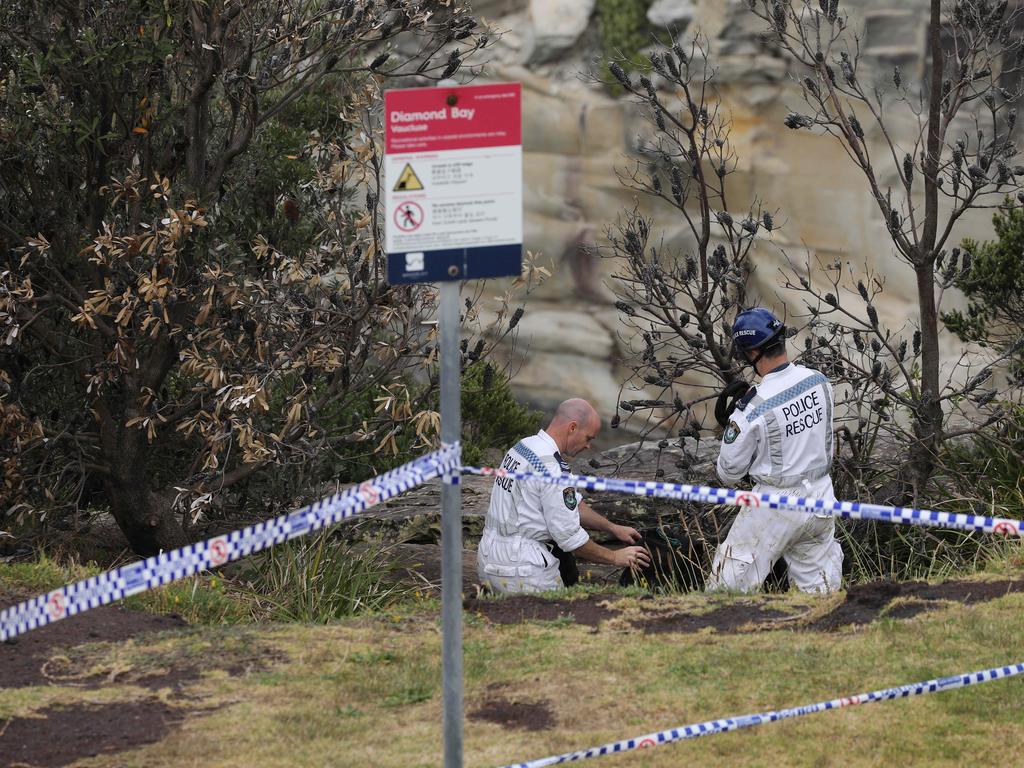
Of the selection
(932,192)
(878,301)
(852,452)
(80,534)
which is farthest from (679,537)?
(878,301)

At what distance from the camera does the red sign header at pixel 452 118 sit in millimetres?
4395

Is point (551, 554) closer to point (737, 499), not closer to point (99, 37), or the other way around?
point (737, 499)

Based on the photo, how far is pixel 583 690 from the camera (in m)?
5.38

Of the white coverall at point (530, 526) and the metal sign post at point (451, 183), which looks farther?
the white coverall at point (530, 526)

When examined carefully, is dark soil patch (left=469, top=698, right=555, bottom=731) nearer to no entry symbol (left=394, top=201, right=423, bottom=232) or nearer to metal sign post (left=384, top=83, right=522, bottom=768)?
metal sign post (left=384, top=83, right=522, bottom=768)

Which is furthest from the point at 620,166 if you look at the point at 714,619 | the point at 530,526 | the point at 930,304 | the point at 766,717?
the point at 766,717

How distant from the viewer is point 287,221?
380 inches

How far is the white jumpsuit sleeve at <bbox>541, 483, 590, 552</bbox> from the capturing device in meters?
7.50

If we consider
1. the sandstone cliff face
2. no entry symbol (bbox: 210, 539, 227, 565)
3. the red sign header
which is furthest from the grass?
the sandstone cliff face

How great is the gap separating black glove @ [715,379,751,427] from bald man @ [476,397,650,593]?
2.45 feet

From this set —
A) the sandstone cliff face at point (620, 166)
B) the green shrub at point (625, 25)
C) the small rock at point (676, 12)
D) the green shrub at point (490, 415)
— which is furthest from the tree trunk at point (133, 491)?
the small rock at point (676, 12)

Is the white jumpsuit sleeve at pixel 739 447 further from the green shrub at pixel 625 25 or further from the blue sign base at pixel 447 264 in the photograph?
the green shrub at pixel 625 25

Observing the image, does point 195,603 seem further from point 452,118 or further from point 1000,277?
point 1000,277

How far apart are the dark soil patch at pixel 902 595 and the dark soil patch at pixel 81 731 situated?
264 centimetres
